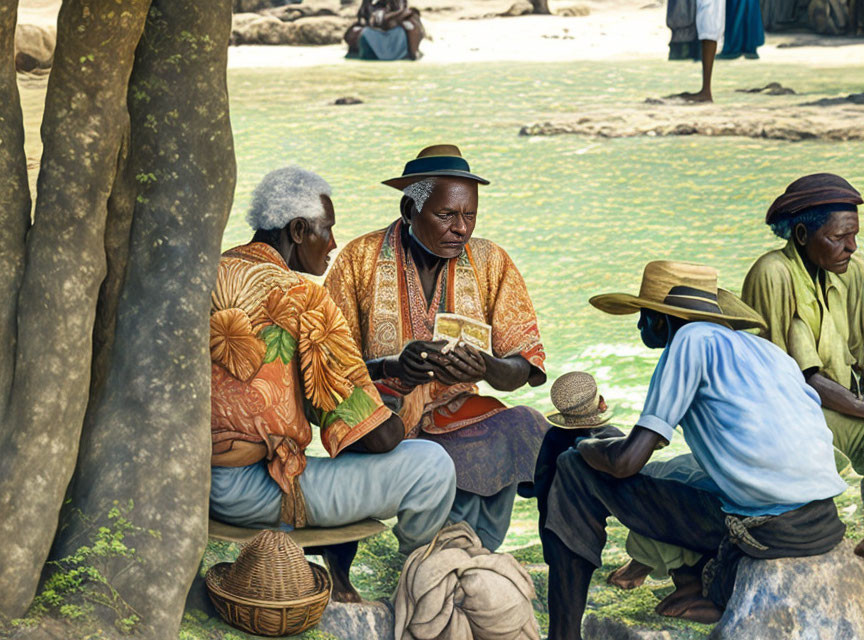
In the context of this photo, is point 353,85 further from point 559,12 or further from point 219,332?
point 219,332

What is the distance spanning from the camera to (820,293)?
5.74 meters

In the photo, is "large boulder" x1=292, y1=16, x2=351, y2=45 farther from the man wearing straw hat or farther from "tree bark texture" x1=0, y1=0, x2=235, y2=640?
"tree bark texture" x1=0, y1=0, x2=235, y2=640

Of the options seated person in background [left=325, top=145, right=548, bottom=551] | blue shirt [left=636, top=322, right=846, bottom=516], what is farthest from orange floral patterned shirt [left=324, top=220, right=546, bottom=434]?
blue shirt [left=636, top=322, right=846, bottom=516]

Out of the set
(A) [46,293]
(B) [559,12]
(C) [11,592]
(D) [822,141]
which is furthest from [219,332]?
(B) [559,12]

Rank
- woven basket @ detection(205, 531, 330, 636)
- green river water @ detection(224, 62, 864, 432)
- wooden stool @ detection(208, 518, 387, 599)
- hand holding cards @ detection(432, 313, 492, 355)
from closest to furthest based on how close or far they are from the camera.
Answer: woven basket @ detection(205, 531, 330, 636), wooden stool @ detection(208, 518, 387, 599), hand holding cards @ detection(432, 313, 492, 355), green river water @ detection(224, 62, 864, 432)

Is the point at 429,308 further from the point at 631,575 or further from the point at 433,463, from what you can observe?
the point at 631,575

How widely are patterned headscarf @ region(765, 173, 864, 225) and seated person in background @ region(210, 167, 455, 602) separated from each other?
5.84ft

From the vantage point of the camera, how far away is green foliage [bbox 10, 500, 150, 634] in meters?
4.30

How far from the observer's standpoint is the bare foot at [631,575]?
5562 mm

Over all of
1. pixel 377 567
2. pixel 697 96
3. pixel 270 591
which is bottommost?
pixel 377 567

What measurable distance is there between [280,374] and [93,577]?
99 centimetres

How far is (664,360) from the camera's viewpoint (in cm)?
487

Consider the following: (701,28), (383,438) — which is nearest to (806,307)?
(383,438)

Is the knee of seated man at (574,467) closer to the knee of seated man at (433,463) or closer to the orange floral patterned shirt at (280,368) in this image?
the knee of seated man at (433,463)
